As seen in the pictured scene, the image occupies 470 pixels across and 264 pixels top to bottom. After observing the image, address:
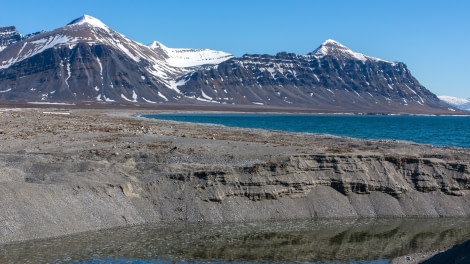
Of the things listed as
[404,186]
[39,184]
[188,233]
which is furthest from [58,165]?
[404,186]

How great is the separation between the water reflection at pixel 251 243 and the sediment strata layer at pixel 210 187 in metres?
1.15

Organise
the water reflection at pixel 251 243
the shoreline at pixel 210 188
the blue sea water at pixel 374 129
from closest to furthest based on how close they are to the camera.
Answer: the water reflection at pixel 251 243 < the shoreline at pixel 210 188 < the blue sea water at pixel 374 129

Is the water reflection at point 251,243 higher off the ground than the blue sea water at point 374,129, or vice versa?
the blue sea water at point 374,129

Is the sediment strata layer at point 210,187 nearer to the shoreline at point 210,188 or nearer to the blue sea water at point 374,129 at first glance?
the shoreline at point 210,188

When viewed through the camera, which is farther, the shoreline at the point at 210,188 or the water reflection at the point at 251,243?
the shoreline at the point at 210,188

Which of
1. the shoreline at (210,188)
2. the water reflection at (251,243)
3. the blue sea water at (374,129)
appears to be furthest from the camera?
the blue sea water at (374,129)

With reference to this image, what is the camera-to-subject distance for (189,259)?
2233 cm

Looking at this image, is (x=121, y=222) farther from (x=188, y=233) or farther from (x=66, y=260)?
(x=66, y=260)

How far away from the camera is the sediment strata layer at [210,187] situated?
2711 cm

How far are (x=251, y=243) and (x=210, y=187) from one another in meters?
6.18

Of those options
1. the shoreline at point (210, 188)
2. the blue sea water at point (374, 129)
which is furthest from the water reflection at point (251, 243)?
the blue sea water at point (374, 129)

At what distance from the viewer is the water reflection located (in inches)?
890

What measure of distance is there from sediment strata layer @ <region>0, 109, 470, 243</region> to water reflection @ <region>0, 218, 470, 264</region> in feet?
3.76

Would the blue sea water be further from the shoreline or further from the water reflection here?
the water reflection
